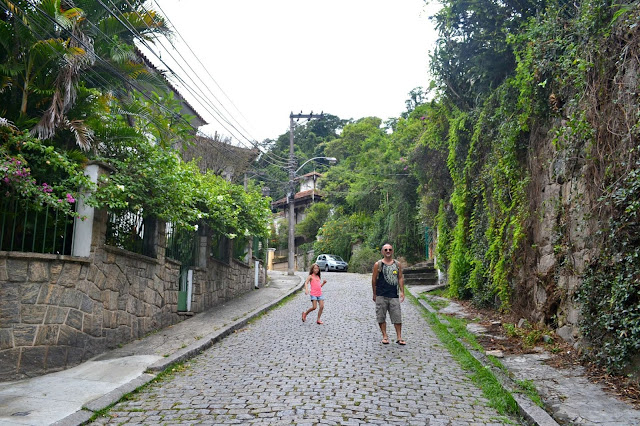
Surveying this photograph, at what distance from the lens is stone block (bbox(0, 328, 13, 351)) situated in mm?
6156

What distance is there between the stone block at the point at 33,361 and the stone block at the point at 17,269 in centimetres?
91

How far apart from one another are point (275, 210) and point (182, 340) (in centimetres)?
4502

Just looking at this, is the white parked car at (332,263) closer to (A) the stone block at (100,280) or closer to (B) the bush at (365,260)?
(B) the bush at (365,260)

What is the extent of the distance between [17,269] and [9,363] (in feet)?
3.82

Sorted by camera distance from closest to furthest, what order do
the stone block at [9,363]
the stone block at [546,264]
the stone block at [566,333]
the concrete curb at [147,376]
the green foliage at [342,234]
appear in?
the concrete curb at [147,376] → the stone block at [9,363] → the stone block at [566,333] → the stone block at [546,264] → the green foliage at [342,234]

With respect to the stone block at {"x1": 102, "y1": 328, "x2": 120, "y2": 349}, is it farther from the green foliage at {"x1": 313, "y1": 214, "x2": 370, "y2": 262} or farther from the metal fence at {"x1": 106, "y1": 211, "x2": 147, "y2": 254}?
the green foliage at {"x1": 313, "y1": 214, "x2": 370, "y2": 262}

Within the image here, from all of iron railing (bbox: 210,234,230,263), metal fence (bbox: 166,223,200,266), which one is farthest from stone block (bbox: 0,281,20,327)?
iron railing (bbox: 210,234,230,263)

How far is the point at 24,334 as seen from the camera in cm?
642

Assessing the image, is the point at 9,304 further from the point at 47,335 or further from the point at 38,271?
the point at 47,335

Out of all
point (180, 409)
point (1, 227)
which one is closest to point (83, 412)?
point (180, 409)

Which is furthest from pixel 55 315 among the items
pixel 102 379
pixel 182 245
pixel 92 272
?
pixel 182 245

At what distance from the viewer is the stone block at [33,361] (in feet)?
20.9

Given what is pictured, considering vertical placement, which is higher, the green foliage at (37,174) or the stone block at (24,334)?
the green foliage at (37,174)

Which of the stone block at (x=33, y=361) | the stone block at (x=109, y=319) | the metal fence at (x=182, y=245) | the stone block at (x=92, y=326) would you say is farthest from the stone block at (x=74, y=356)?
the metal fence at (x=182, y=245)
